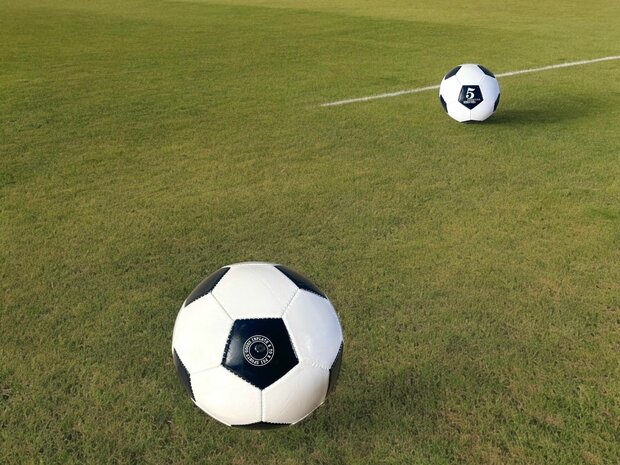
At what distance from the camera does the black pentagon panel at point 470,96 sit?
6.27 metres

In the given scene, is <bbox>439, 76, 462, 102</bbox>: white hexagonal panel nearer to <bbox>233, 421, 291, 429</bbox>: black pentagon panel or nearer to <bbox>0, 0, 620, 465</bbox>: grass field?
<bbox>0, 0, 620, 465</bbox>: grass field

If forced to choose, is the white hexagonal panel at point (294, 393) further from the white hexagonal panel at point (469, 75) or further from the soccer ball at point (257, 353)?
the white hexagonal panel at point (469, 75)

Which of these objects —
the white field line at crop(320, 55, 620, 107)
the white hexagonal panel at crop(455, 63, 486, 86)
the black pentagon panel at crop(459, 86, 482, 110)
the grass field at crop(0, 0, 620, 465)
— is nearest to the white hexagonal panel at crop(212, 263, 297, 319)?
the grass field at crop(0, 0, 620, 465)

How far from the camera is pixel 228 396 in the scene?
2.32 m

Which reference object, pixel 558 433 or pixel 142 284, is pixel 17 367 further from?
pixel 558 433

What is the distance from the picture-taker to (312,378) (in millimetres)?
2367

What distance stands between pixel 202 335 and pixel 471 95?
478 cm

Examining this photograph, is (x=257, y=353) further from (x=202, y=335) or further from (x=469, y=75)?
(x=469, y=75)

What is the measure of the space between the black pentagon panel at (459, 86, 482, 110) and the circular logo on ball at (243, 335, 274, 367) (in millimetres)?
4710

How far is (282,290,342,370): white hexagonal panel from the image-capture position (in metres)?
2.37

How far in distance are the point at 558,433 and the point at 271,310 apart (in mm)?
1317

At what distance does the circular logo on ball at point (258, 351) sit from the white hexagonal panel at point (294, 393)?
0.33 ft

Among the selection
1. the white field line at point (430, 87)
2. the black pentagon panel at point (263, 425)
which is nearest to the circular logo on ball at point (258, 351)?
the black pentagon panel at point (263, 425)

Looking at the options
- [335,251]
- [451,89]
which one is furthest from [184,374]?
[451,89]
